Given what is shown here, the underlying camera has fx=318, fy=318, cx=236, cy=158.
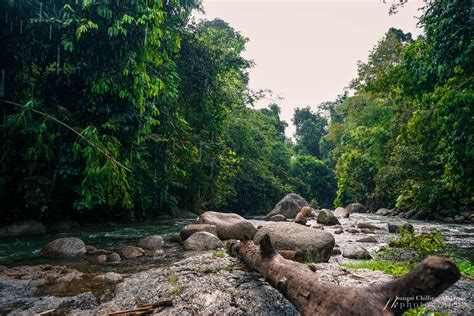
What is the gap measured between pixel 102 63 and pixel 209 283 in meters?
6.41

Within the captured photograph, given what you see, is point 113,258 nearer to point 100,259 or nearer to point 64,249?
point 100,259

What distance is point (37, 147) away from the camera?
6922 mm

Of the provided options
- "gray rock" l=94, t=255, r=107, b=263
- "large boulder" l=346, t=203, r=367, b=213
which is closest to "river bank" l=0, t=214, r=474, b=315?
"gray rock" l=94, t=255, r=107, b=263

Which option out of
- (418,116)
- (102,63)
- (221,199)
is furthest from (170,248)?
(221,199)

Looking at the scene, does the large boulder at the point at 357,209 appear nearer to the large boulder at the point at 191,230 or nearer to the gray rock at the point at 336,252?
the gray rock at the point at 336,252

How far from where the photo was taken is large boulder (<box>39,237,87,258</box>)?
6.41 metres

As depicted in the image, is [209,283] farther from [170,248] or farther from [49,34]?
[49,34]

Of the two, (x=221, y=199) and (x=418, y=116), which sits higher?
(x=418, y=116)

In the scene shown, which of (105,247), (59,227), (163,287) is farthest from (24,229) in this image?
(163,287)

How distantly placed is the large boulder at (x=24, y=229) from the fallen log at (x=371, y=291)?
8729 mm

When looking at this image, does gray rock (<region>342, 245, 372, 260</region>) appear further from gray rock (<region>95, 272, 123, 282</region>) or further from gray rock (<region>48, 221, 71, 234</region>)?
gray rock (<region>48, 221, 71, 234</region>)

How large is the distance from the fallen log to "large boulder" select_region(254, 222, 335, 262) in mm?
3313

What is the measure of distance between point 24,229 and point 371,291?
32.8 feet

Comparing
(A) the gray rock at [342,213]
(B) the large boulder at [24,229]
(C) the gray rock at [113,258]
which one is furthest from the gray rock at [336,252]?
(A) the gray rock at [342,213]
